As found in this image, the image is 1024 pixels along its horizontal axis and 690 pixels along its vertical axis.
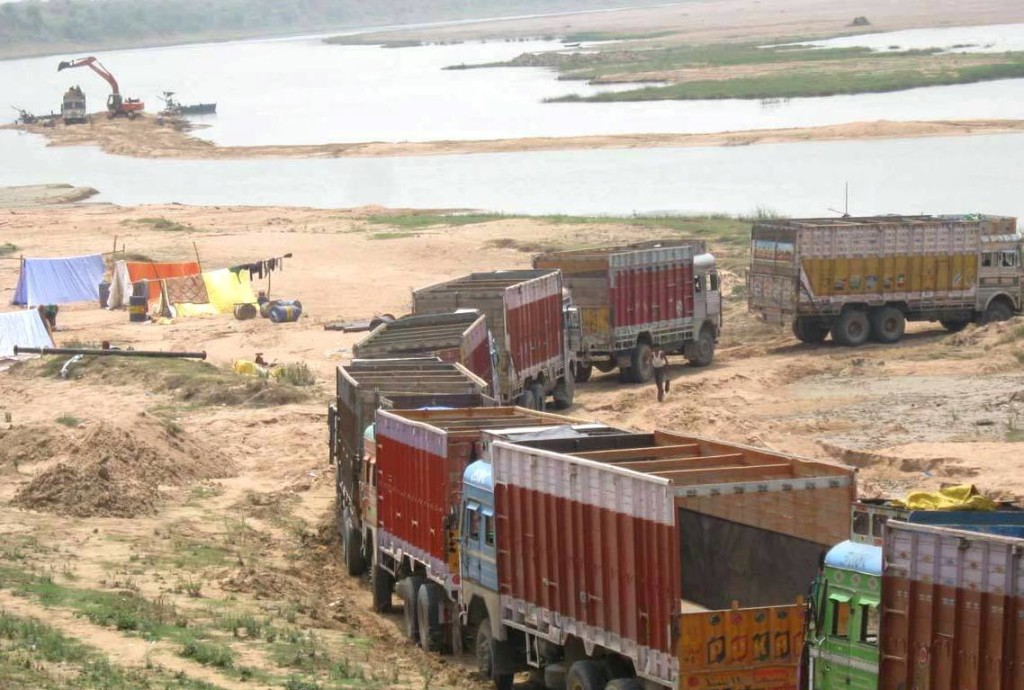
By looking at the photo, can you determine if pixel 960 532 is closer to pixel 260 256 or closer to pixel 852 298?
pixel 852 298

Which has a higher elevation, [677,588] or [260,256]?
[677,588]

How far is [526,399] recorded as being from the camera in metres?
34.0

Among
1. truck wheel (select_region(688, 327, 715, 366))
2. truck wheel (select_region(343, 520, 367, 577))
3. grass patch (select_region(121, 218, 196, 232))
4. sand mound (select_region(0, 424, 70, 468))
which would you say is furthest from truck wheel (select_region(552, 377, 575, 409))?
grass patch (select_region(121, 218, 196, 232))

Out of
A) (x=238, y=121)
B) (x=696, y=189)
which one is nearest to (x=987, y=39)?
(x=238, y=121)

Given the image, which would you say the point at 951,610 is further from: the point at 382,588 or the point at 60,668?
the point at 382,588

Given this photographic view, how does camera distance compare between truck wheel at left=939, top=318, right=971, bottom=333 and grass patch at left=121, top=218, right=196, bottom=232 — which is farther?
grass patch at left=121, top=218, right=196, bottom=232

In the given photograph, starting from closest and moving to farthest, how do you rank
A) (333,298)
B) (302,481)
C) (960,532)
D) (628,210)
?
(960,532) < (302,481) < (333,298) < (628,210)

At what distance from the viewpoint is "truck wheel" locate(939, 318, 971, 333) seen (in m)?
43.7

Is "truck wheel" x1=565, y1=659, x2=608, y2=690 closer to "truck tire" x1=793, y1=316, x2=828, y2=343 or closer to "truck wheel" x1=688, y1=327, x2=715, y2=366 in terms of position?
"truck wheel" x1=688, y1=327, x2=715, y2=366

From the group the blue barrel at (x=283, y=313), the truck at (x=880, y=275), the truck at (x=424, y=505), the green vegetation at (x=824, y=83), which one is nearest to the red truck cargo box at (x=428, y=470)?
the truck at (x=424, y=505)

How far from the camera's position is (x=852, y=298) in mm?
42562

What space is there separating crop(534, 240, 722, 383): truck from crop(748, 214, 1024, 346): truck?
2072mm

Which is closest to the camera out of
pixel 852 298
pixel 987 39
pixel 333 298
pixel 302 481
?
Result: pixel 302 481

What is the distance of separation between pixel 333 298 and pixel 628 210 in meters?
23.5
